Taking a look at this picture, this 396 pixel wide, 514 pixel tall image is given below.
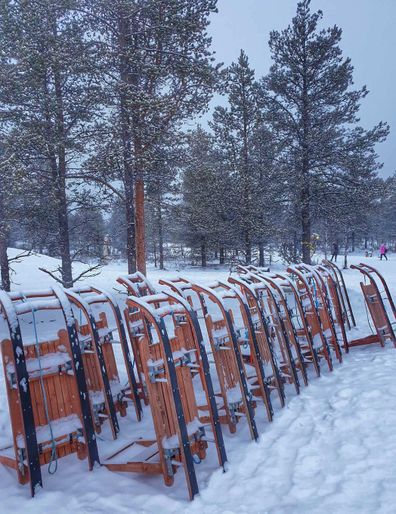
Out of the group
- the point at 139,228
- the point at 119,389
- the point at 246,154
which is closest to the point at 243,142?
the point at 246,154

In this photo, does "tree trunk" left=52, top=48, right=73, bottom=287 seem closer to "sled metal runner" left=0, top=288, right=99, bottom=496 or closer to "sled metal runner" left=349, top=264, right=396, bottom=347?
"sled metal runner" left=0, top=288, right=99, bottom=496

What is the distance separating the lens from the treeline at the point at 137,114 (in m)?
9.72

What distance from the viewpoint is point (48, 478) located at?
12.5 ft

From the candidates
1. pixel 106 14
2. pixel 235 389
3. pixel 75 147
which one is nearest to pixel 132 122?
pixel 75 147

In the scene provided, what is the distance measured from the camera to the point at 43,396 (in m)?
3.91

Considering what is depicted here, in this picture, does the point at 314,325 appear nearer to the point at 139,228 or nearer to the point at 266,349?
the point at 266,349

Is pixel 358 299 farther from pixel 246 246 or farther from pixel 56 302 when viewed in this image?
pixel 56 302

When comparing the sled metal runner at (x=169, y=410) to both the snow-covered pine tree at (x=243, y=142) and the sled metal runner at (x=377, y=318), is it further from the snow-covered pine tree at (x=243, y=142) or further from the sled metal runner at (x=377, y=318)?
the snow-covered pine tree at (x=243, y=142)

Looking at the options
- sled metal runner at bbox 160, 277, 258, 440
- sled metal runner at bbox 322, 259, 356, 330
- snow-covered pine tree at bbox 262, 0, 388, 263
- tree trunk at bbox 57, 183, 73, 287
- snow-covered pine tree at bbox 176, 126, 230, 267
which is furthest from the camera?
snow-covered pine tree at bbox 176, 126, 230, 267

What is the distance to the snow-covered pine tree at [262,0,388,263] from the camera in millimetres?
15352

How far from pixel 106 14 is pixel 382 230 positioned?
178 ft

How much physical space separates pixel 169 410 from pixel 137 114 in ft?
25.8

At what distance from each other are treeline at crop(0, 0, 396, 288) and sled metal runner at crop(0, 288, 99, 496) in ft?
21.6

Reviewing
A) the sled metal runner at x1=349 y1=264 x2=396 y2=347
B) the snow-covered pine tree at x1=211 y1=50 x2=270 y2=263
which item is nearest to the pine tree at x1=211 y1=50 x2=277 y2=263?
the snow-covered pine tree at x1=211 y1=50 x2=270 y2=263
